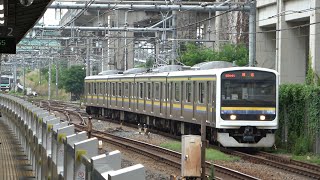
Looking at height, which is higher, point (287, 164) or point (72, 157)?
point (72, 157)

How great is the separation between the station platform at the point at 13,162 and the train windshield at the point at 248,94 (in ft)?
17.9

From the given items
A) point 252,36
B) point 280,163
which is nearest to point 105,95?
point 252,36

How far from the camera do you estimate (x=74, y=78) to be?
59781mm

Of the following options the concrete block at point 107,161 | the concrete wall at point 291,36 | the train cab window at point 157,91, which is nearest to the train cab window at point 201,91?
the train cab window at point 157,91

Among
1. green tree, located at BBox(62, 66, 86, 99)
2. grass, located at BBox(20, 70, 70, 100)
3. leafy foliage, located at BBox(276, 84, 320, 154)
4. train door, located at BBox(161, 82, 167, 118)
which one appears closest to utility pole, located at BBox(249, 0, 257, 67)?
leafy foliage, located at BBox(276, 84, 320, 154)

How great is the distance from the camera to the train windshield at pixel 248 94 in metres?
18.7

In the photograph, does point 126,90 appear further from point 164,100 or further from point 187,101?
point 187,101

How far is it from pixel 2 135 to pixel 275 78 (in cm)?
785

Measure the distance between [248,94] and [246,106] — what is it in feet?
1.07

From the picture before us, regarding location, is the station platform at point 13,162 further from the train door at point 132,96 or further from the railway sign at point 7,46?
the train door at point 132,96

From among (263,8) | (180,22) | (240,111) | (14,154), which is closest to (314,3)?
(263,8)

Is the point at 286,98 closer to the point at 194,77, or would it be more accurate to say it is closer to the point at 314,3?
the point at 194,77

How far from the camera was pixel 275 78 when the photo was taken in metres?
18.9

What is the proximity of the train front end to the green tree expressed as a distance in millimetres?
41715
